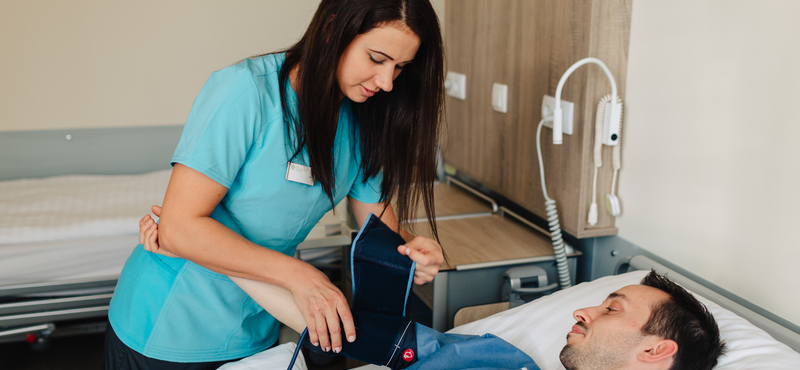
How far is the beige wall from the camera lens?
117 inches

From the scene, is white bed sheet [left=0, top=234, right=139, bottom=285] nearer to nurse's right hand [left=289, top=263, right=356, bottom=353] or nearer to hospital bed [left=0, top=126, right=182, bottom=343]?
hospital bed [left=0, top=126, right=182, bottom=343]

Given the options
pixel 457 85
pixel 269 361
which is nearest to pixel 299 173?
pixel 269 361

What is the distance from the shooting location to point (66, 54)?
3.03 metres

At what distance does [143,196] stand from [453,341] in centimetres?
194

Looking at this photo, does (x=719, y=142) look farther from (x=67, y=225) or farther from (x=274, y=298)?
(x=67, y=225)

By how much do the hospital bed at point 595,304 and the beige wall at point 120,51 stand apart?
200cm

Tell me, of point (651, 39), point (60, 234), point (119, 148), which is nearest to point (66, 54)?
point (119, 148)

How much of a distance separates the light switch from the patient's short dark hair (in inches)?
46.3

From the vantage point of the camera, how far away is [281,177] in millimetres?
1222

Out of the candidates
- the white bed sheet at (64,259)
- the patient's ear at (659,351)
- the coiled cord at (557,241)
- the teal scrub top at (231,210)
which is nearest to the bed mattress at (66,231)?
the white bed sheet at (64,259)

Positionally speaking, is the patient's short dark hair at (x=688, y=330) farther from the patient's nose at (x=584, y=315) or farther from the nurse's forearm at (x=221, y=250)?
the nurse's forearm at (x=221, y=250)

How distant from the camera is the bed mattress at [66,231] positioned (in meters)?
2.27

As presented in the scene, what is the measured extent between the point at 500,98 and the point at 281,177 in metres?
1.30

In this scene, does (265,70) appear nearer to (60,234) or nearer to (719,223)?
(719,223)
